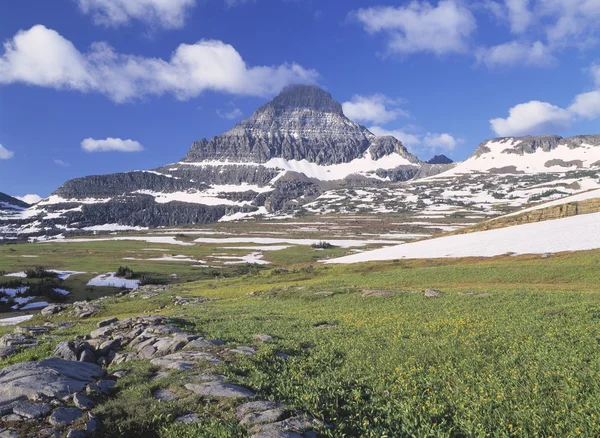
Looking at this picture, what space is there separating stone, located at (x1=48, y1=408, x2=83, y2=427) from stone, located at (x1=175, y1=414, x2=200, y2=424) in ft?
9.49

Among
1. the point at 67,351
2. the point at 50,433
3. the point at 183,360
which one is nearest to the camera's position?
the point at 50,433

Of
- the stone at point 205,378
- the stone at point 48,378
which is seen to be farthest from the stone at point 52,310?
the stone at point 205,378

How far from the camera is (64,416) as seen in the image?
11.2m

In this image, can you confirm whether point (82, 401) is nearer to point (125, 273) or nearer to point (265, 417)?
point (265, 417)

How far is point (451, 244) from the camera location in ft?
282

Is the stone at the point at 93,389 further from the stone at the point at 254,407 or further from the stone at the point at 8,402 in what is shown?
the stone at the point at 254,407

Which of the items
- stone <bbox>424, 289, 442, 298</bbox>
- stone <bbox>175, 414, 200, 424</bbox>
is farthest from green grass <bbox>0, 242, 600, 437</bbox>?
stone <bbox>424, 289, 442, 298</bbox>

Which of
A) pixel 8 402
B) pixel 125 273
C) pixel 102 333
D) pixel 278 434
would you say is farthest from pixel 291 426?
pixel 125 273

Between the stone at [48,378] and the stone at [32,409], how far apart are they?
2.11ft

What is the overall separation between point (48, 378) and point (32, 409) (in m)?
2.24

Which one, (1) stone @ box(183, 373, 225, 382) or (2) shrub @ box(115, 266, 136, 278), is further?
(2) shrub @ box(115, 266, 136, 278)

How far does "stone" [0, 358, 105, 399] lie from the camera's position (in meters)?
12.7

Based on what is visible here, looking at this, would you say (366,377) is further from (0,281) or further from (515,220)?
(0,281)

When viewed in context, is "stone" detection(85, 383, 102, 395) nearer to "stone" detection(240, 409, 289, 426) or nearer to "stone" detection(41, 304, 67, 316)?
"stone" detection(240, 409, 289, 426)
